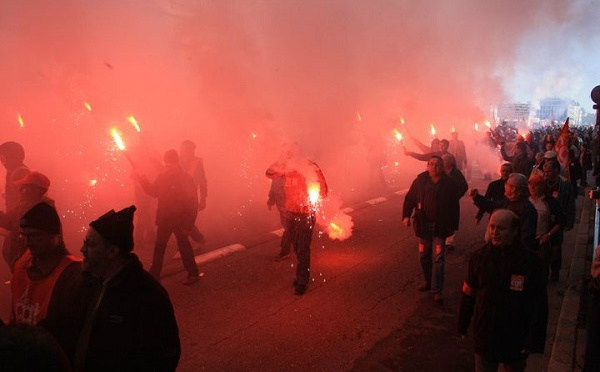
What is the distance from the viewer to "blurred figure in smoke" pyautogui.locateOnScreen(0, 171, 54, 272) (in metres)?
3.26

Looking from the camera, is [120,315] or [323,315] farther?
[323,315]

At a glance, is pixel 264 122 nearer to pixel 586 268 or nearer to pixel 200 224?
pixel 200 224

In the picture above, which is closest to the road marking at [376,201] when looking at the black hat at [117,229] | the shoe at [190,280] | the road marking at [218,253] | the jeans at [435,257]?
the road marking at [218,253]

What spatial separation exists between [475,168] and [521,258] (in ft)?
56.8

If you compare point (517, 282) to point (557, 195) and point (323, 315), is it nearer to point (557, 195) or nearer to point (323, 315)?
point (323, 315)

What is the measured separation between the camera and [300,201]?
16.8ft

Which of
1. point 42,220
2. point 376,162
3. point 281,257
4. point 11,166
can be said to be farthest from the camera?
point 376,162

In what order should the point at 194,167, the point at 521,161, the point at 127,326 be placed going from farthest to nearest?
the point at 521,161 → the point at 194,167 → the point at 127,326

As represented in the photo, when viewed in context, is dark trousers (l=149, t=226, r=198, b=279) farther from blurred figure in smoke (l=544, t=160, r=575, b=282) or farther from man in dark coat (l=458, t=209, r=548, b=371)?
blurred figure in smoke (l=544, t=160, r=575, b=282)

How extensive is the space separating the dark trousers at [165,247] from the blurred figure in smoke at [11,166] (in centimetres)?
141

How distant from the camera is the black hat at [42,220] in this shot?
7.23ft

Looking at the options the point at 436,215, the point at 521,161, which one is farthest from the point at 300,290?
the point at 521,161

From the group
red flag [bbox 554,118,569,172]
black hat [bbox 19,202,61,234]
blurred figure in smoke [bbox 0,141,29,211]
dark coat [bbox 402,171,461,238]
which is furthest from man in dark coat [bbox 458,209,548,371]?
red flag [bbox 554,118,569,172]

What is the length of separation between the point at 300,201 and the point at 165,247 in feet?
5.19
